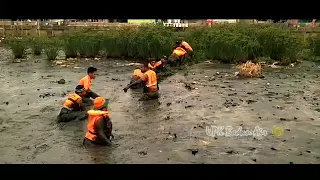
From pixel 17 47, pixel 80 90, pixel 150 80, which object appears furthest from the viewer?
pixel 17 47

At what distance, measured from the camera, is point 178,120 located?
1217 cm

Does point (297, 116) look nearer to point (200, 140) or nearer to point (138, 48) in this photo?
point (200, 140)

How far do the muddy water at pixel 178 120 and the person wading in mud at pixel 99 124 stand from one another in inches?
9.2

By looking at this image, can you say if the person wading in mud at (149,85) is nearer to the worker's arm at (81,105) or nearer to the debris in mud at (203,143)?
the worker's arm at (81,105)

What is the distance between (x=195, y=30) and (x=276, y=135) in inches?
684

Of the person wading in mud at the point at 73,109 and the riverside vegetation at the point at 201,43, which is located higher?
the riverside vegetation at the point at 201,43

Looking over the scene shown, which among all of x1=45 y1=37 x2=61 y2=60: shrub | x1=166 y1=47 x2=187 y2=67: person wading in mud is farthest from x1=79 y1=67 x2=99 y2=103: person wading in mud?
x1=45 y1=37 x2=61 y2=60: shrub

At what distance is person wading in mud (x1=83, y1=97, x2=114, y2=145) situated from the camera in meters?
9.20

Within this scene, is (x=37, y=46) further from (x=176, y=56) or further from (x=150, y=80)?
(x=150, y=80)

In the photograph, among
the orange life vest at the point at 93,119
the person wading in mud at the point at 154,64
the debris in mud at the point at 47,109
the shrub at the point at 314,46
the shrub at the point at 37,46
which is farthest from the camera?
the shrub at the point at 37,46

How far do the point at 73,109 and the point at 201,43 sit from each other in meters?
15.0

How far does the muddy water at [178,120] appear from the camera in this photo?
9188 millimetres

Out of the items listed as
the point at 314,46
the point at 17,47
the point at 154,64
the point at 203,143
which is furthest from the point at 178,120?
the point at 17,47

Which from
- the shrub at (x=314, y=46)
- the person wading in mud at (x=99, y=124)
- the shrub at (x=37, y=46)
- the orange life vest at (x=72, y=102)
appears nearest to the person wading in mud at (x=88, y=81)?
the orange life vest at (x=72, y=102)
